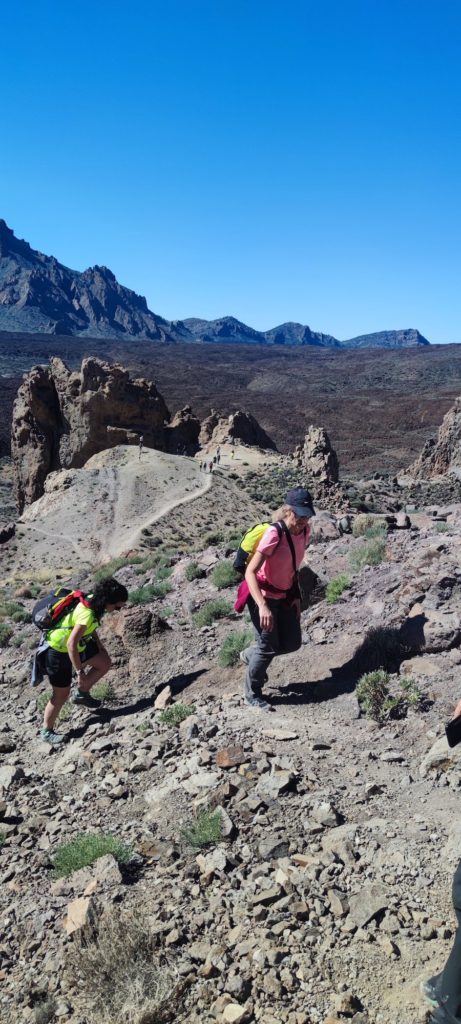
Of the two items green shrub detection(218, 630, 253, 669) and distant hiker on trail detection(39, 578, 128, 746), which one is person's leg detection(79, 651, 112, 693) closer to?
distant hiker on trail detection(39, 578, 128, 746)

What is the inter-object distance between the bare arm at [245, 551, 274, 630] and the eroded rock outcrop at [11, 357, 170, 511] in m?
26.5

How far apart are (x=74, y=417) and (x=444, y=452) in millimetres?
16879

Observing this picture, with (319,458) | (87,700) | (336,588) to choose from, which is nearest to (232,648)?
(336,588)

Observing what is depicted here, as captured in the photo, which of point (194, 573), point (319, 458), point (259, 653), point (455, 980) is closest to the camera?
point (455, 980)

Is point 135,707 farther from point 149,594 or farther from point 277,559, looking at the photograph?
point 149,594

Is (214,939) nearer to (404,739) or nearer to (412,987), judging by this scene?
(412,987)

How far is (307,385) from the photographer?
326ft

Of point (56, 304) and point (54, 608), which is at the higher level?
point (56, 304)

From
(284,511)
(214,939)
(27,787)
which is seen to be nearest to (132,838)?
(214,939)

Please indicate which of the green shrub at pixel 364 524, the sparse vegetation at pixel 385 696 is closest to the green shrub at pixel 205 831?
the sparse vegetation at pixel 385 696

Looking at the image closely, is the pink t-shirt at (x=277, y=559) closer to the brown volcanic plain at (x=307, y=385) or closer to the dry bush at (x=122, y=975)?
the dry bush at (x=122, y=975)

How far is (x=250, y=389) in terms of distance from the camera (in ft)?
322

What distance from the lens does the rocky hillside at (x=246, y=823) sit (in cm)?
272

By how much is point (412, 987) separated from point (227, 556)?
23.6ft
